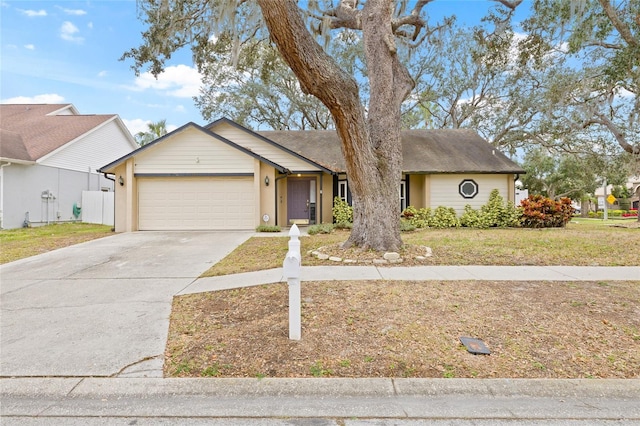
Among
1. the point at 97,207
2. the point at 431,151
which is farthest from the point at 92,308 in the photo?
the point at 97,207

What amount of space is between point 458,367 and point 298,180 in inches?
532

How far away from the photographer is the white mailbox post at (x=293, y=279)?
325cm

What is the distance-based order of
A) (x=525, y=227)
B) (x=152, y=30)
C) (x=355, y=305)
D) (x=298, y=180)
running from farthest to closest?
(x=298, y=180) → (x=525, y=227) → (x=152, y=30) → (x=355, y=305)

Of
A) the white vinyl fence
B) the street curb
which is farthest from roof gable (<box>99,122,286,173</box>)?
the street curb

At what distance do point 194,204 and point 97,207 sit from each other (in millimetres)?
8510

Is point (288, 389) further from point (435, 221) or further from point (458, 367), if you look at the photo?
point (435, 221)

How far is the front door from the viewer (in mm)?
15938

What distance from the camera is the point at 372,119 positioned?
8117 mm

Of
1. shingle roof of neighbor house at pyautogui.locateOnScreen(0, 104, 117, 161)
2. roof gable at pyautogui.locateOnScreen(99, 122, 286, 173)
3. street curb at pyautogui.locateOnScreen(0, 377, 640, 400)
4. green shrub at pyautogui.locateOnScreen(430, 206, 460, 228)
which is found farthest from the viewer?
shingle roof of neighbor house at pyautogui.locateOnScreen(0, 104, 117, 161)

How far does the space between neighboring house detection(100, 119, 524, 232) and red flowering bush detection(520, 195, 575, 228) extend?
4.04ft

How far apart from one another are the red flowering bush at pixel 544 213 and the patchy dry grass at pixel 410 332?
10315 mm

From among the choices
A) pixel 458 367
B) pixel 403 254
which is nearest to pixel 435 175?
pixel 403 254

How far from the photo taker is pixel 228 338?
3.49m

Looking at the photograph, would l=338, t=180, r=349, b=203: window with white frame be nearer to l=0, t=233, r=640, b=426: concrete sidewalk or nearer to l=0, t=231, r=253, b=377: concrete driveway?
l=0, t=231, r=253, b=377: concrete driveway
